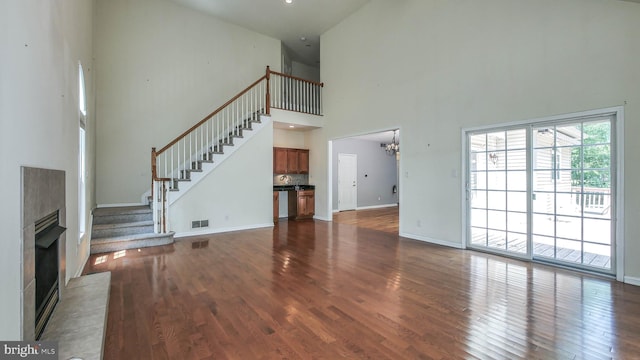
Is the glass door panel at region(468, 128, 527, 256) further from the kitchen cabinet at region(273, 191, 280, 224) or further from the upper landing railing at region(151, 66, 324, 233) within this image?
the kitchen cabinet at region(273, 191, 280, 224)

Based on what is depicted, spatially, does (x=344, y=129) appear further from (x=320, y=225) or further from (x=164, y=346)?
(x=164, y=346)

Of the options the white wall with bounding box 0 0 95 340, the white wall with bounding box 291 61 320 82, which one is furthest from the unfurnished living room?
the white wall with bounding box 291 61 320 82

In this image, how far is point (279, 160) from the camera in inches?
327

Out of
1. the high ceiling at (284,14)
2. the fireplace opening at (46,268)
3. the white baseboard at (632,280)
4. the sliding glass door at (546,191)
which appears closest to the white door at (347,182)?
the high ceiling at (284,14)

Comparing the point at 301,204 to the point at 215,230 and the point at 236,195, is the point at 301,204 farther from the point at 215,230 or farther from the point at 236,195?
the point at 215,230

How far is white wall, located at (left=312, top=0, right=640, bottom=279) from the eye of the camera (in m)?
3.31

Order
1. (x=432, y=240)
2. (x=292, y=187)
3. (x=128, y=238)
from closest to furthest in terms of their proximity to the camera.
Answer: (x=128, y=238), (x=432, y=240), (x=292, y=187)

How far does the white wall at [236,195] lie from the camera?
5.88 meters

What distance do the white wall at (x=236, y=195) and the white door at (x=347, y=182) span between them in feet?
12.1

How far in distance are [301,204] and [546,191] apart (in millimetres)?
5658

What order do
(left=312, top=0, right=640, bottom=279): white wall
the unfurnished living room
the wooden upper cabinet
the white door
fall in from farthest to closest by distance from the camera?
the white door, the wooden upper cabinet, (left=312, top=0, right=640, bottom=279): white wall, the unfurnished living room

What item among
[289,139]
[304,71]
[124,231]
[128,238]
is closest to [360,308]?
[128,238]

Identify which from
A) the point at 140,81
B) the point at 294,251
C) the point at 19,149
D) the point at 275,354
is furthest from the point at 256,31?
the point at 275,354

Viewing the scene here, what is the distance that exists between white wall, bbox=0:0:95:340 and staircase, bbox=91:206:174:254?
214 cm
